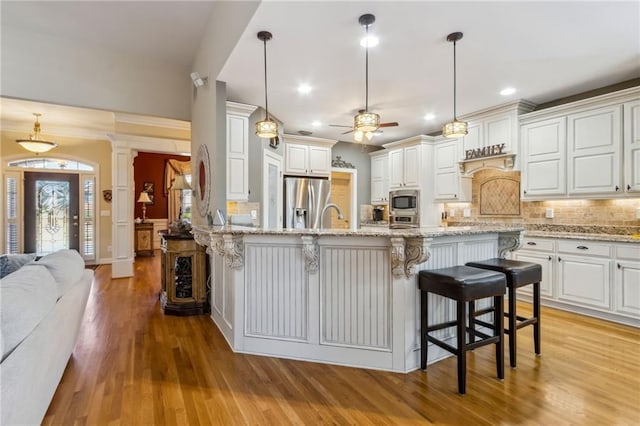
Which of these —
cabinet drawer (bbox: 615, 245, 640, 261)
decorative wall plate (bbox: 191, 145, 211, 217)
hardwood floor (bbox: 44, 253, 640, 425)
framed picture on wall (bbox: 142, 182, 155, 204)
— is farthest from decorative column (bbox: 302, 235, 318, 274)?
framed picture on wall (bbox: 142, 182, 155, 204)

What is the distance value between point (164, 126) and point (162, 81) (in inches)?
48.9

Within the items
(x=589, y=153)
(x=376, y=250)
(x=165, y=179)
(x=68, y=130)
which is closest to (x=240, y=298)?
(x=376, y=250)

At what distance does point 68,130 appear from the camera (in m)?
6.41

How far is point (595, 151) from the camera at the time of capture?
11.9ft

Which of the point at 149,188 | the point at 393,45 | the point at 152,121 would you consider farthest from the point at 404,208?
the point at 149,188

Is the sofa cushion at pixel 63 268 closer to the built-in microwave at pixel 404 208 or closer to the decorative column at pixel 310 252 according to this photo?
the decorative column at pixel 310 252

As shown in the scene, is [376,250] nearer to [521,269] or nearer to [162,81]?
[521,269]

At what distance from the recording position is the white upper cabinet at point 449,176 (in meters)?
5.10

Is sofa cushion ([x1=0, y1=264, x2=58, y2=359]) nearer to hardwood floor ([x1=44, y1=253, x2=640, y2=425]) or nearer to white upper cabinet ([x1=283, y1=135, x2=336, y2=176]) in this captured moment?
hardwood floor ([x1=44, y1=253, x2=640, y2=425])

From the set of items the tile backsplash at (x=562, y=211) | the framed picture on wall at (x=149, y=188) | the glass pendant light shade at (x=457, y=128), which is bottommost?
the tile backsplash at (x=562, y=211)

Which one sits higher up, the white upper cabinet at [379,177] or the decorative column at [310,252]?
the white upper cabinet at [379,177]

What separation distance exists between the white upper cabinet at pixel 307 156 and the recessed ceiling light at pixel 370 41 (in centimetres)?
296

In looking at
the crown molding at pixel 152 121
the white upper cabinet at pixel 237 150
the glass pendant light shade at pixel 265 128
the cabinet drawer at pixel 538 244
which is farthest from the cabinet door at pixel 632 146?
the crown molding at pixel 152 121

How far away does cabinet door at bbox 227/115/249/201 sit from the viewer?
3717 mm
